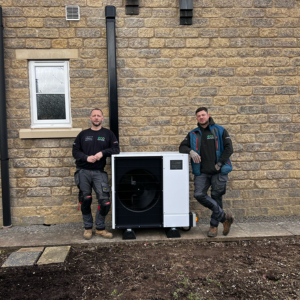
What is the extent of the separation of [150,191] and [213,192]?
0.95 metres

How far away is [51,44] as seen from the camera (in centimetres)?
489

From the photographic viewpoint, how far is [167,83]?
16.5 ft

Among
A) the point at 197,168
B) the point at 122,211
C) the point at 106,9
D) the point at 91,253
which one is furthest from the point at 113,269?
the point at 106,9

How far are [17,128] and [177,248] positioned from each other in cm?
330

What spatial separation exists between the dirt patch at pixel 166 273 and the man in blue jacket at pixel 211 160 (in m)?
0.55

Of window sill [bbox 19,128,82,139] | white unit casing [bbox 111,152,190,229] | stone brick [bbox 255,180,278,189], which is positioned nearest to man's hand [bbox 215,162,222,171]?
white unit casing [bbox 111,152,190,229]

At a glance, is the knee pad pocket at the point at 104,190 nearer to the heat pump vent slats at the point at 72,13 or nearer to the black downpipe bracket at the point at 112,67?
the black downpipe bracket at the point at 112,67

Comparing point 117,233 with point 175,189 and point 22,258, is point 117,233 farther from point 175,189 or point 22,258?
point 22,258

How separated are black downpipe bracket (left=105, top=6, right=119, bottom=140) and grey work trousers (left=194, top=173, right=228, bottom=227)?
1689mm

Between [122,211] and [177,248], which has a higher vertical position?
[122,211]

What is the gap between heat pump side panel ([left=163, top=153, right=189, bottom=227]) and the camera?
168 inches

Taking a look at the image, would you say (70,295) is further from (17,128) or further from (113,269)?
(17,128)

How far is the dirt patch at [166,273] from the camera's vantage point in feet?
9.71

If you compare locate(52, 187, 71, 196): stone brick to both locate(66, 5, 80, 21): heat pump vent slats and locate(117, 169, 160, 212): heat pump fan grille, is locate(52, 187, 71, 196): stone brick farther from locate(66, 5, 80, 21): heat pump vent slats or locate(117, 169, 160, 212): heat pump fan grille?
locate(66, 5, 80, 21): heat pump vent slats
